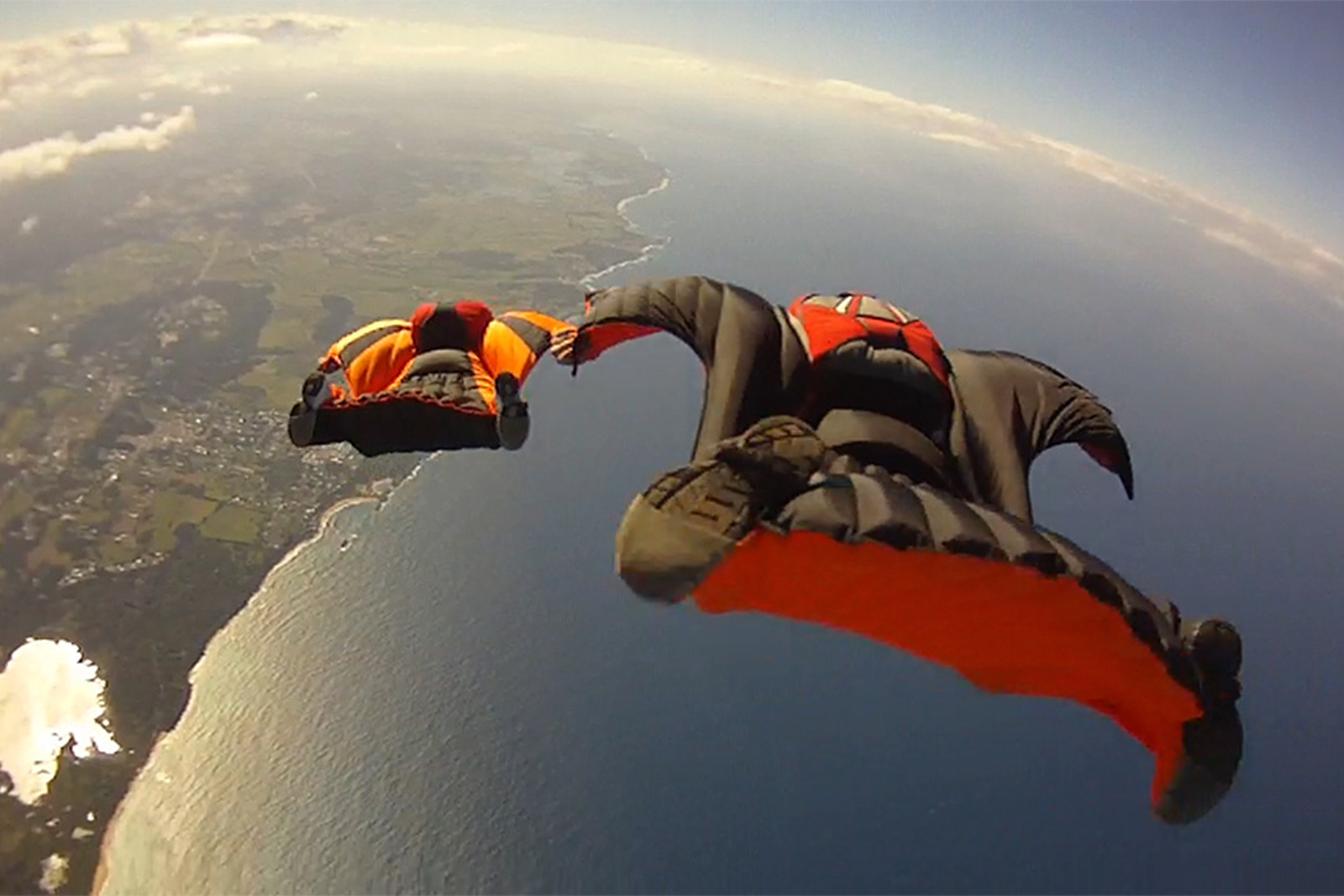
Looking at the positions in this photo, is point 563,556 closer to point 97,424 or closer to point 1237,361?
point 97,424

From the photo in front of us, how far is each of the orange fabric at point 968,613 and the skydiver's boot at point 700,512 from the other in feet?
0.29

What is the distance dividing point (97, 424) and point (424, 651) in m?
54.4

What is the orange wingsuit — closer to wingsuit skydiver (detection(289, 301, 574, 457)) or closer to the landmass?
wingsuit skydiver (detection(289, 301, 574, 457))

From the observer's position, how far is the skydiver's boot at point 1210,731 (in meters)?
3.13

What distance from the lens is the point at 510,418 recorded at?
15.5 ft

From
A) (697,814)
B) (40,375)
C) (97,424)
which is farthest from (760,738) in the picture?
(40,375)

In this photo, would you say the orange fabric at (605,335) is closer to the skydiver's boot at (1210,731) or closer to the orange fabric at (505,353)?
the orange fabric at (505,353)

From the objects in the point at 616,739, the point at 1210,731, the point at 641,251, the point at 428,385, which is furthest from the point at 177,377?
the point at 1210,731

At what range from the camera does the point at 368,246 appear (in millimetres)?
128000

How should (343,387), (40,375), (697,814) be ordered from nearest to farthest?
(343,387), (697,814), (40,375)

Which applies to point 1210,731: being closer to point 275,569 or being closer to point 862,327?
point 862,327

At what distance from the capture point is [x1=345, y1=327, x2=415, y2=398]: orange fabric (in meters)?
5.40

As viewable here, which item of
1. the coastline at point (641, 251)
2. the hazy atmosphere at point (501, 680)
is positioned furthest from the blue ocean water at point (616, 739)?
the coastline at point (641, 251)

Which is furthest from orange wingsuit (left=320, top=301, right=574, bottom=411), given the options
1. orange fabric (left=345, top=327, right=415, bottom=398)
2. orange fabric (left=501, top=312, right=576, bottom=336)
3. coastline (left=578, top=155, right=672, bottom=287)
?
coastline (left=578, top=155, right=672, bottom=287)
